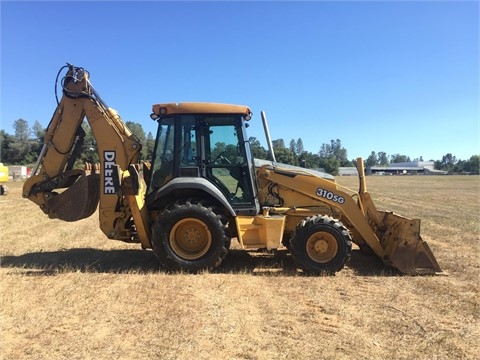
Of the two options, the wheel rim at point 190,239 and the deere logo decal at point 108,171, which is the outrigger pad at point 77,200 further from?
the wheel rim at point 190,239

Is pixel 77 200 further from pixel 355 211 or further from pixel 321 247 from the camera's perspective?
pixel 355 211

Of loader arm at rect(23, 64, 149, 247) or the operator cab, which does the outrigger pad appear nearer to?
loader arm at rect(23, 64, 149, 247)

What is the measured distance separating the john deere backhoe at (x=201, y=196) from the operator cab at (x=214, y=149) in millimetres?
17

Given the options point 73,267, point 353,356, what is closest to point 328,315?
point 353,356

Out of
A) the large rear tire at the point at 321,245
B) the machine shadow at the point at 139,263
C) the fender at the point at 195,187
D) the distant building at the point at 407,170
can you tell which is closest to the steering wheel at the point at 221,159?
the fender at the point at 195,187

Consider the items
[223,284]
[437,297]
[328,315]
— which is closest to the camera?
[328,315]

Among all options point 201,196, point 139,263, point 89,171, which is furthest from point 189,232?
point 89,171

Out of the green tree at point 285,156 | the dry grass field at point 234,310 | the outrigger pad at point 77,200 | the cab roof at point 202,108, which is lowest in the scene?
the dry grass field at point 234,310

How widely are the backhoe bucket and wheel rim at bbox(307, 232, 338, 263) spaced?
13.4 feet

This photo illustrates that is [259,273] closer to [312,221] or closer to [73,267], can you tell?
[312,221]

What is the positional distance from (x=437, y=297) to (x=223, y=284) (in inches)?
119

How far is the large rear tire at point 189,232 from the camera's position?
712cm

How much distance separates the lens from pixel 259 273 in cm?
723

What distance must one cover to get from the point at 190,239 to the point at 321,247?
2.23m
